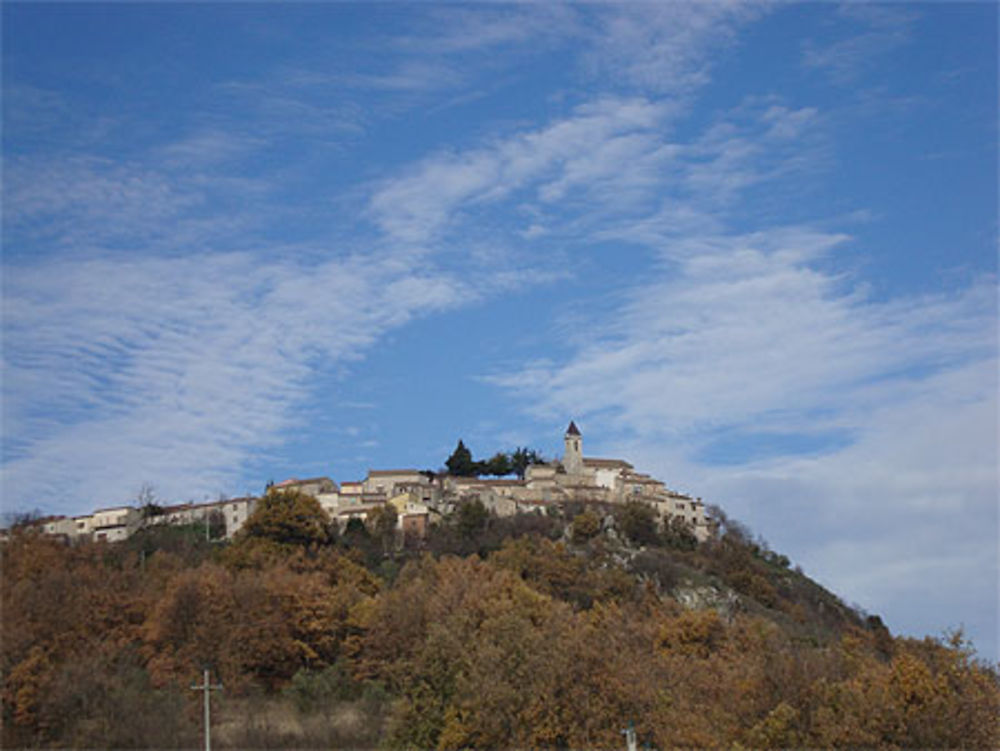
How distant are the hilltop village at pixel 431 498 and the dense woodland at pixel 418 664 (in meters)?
13.4

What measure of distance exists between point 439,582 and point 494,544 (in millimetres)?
16837

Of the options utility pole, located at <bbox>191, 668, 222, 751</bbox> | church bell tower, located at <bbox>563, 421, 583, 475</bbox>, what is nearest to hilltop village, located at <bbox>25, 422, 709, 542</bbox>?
church bell tower, located at <bbox>563, 421, 583, 475</bbox>

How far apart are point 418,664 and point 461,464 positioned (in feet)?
162

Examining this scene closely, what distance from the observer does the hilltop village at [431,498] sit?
75.6 m

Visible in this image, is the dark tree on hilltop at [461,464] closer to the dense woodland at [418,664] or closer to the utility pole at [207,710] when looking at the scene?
the dense woodland at [418,664]

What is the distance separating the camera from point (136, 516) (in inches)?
3002

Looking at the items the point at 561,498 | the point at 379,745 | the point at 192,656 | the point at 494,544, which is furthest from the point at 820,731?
the point at 561,498

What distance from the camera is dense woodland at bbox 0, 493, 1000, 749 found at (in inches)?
1129

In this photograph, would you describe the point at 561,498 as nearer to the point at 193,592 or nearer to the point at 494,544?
the point at 494,544

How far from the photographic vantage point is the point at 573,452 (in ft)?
301

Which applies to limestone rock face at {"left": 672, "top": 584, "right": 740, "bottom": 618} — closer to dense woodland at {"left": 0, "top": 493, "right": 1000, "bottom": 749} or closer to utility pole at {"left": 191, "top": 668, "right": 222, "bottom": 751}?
dense woodland at {"left": 0, "top": 493, "right": 1000, "bottom": 749}

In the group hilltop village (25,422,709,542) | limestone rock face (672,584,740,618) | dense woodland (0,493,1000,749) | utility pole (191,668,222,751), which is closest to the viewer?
dense woodland (0,493,1000,749)

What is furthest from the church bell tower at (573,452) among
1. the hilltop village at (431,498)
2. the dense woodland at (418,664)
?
the dense woodland at (418,664)

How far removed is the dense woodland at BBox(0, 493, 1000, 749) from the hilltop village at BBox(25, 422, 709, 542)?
13354 mm
